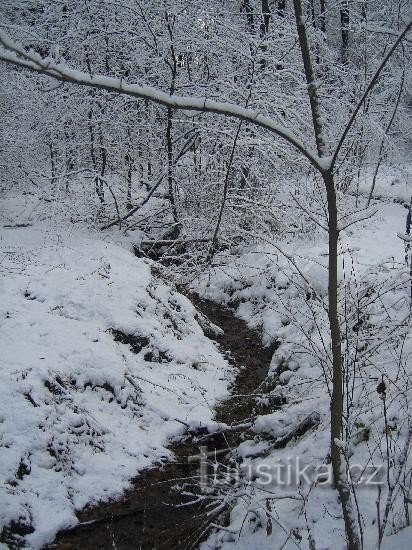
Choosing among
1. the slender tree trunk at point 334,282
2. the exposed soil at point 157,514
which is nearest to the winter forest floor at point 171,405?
the exposed soil at point 157,514

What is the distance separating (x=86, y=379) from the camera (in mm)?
5625

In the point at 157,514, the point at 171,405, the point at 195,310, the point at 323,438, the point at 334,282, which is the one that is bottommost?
the point at 157,514

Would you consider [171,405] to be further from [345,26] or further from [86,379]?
[345,26]

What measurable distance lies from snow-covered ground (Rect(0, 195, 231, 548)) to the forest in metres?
0.03

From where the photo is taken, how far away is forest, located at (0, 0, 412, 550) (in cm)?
287

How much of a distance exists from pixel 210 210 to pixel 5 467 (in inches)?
316

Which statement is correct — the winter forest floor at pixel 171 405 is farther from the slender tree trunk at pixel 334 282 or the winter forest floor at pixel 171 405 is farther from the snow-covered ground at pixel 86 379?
the slender tree trunk at pixel 334 282

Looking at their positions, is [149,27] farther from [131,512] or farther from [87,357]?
[131,512]

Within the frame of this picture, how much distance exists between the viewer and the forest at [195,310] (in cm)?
287

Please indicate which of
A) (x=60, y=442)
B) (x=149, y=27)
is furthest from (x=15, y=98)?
(x=60, y=442)

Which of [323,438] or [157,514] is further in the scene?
[157,514]

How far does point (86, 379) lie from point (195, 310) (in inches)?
141

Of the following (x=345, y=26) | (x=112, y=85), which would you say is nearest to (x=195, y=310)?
(x=112, y=85)

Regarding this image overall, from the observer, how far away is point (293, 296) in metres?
8.99
